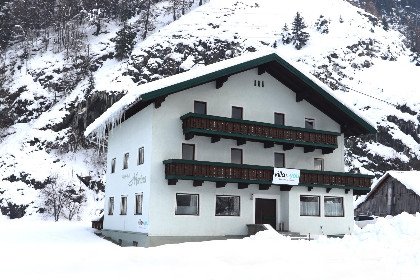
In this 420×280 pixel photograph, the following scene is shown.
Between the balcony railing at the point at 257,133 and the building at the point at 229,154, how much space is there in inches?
2.6

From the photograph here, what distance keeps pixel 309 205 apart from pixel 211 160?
7.43m

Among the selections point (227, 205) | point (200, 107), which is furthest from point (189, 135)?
point (227, 205)

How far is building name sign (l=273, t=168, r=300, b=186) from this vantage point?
2723cm

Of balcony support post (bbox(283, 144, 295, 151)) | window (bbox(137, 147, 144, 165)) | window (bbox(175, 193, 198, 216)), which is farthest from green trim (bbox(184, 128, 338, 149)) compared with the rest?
window (bbox(175, 193, 198, 216))

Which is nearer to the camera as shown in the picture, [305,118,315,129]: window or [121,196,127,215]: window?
[121,196,127,215]: window

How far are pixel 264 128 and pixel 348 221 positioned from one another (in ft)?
30.1

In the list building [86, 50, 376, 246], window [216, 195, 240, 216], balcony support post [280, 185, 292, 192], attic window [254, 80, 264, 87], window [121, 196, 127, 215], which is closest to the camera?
building [86, 50, 376, 246]

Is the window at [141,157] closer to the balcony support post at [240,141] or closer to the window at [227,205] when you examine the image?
the window at [227,205]

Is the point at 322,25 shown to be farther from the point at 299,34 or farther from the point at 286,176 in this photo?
the point at 286,176

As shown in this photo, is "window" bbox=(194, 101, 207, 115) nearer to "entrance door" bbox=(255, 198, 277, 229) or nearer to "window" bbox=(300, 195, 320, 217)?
"entrance door" bbox=(255, 198, 277, 229)

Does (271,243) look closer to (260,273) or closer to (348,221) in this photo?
(260,273)

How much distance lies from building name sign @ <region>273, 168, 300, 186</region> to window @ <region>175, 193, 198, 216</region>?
5.07 metres

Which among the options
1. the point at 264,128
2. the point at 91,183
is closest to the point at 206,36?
the point at 91,183

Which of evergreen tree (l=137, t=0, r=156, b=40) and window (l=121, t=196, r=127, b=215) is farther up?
evergreen tree (l=137, t=0, r=156, b=40)
